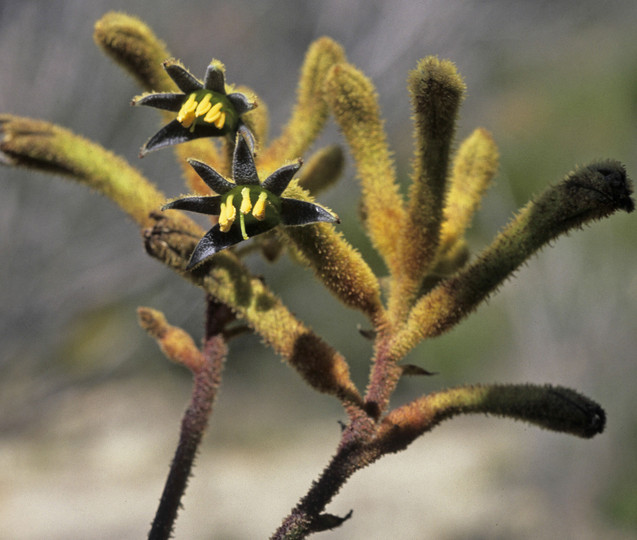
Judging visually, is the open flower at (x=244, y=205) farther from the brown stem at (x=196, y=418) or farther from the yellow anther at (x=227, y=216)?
the brown stem at (x=196, y=418)

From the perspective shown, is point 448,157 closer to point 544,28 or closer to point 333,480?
point 333,480

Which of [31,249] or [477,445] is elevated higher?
[31,249]

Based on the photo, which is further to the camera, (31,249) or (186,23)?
(31,249)

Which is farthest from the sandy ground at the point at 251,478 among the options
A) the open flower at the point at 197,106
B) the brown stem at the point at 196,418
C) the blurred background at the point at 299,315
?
the open flower at the point at 197,106

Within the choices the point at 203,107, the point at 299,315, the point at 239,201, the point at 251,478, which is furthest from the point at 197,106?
the point at 251,478

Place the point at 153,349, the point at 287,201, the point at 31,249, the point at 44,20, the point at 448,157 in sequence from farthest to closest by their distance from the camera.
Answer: the point at 153,349
the point at 31,249
the point at 44,20
the point at 448,157
the point at 287,201

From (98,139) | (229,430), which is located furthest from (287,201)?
(229,430)

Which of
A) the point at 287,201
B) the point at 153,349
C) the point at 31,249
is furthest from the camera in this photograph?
the point at 153,349
